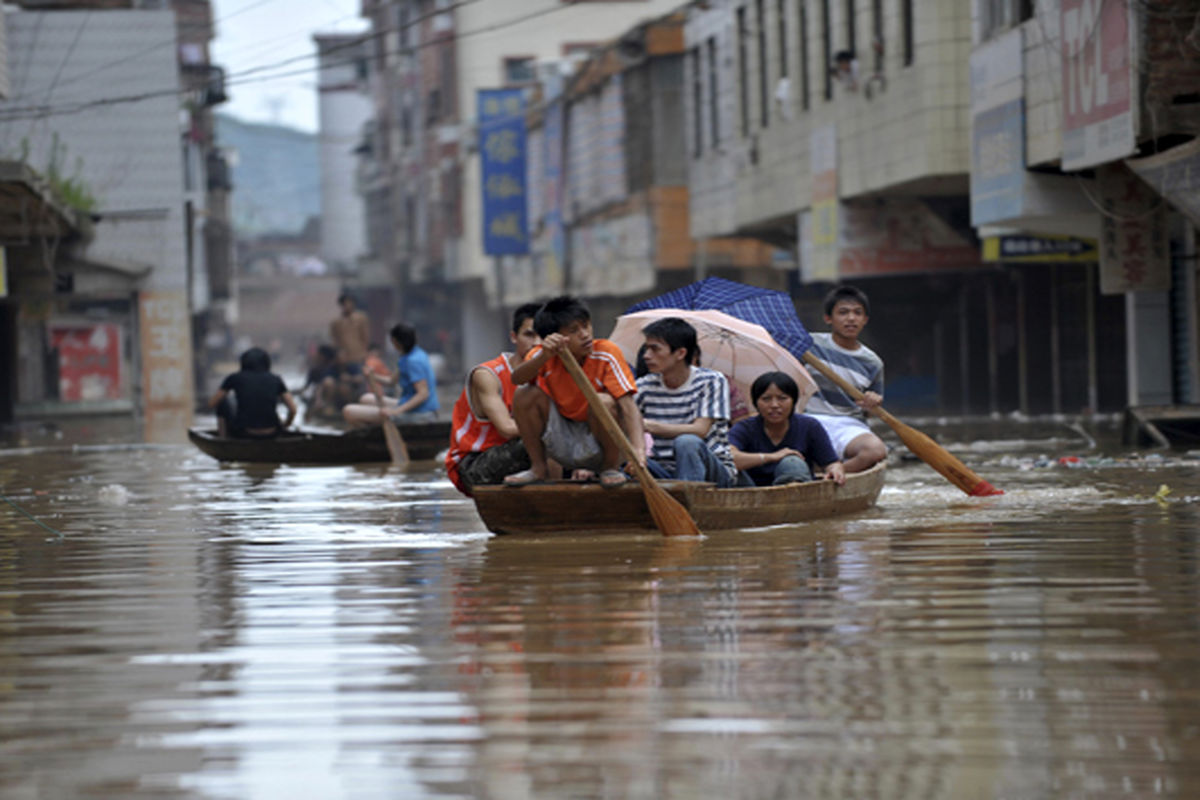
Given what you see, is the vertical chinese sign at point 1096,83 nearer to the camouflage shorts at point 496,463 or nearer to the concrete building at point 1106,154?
the concrete building at point 1106,154

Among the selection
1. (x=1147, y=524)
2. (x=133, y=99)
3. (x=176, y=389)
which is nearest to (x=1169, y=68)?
(x=1147, y=524)

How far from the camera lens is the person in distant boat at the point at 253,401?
20219mm

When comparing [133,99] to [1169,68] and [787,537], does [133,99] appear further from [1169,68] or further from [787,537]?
[787,537]

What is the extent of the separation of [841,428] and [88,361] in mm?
27271

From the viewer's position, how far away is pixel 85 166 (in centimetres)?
3806

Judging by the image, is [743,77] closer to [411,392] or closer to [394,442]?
[411,392]

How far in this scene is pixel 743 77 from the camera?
3572 centimetres

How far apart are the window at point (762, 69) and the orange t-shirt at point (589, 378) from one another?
24.3 metres

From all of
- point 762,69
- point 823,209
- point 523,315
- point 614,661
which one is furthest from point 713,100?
point 614,661

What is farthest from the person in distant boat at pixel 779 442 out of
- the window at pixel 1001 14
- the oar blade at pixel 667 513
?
the window at pixel 1001 14

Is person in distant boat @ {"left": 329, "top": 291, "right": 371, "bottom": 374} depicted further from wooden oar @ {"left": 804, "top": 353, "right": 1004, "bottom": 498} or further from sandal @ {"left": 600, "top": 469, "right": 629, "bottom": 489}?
sandal @ {"left": 600, "top": 469, "right": 629, "bottom": 489}

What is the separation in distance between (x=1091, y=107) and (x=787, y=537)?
36.9 feet

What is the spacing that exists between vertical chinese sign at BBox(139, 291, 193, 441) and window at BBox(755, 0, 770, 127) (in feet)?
37.7

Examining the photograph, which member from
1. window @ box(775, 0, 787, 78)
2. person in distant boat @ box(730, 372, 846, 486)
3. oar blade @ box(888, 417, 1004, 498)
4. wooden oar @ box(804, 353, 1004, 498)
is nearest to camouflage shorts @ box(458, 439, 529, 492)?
person in distant boat @ box(730, 372, 846, 486)
